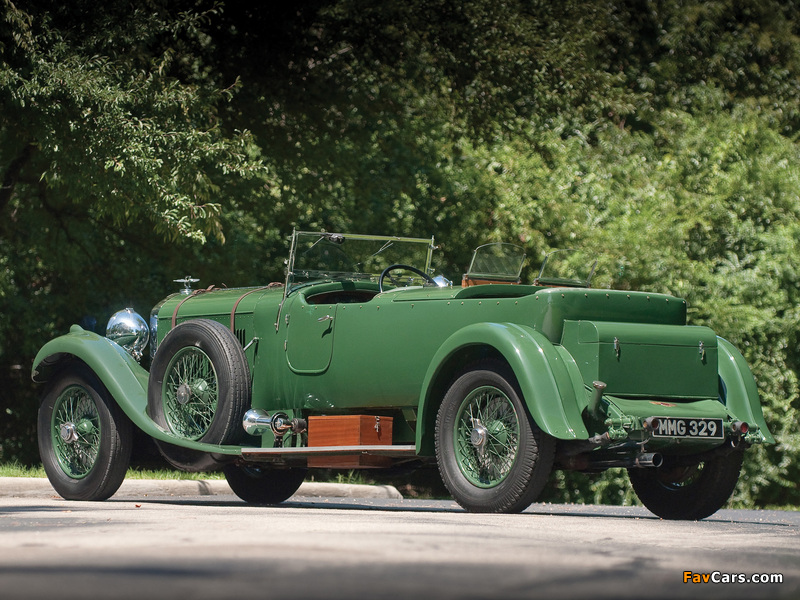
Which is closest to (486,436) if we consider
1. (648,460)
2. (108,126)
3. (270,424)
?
(648,460)

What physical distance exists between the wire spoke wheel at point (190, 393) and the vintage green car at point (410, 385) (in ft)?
0.04

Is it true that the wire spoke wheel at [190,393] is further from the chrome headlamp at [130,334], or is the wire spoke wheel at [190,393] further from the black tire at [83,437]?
the chrome headlamp at [130,334]

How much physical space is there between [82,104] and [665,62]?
525 inches

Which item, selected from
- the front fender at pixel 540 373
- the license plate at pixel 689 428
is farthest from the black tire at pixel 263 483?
the license plate at pixel 689 428

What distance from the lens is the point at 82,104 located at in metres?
12.8

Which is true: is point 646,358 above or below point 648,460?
above

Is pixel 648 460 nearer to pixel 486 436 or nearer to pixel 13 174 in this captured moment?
pixel 486 436

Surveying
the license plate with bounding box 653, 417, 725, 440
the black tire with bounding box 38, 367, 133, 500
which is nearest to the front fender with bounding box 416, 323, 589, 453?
the license plate with bounding box 653, 417, 725, 440

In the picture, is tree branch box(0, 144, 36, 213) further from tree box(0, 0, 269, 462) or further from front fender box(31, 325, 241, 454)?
front fender box(31, 325, 241, 454)

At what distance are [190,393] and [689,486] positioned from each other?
3.46 metres

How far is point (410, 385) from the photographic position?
7.97 m

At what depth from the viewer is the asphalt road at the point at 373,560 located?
355 centimetres

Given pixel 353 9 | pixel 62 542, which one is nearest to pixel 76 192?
pixel 353 9

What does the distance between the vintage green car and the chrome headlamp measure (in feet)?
0.04
